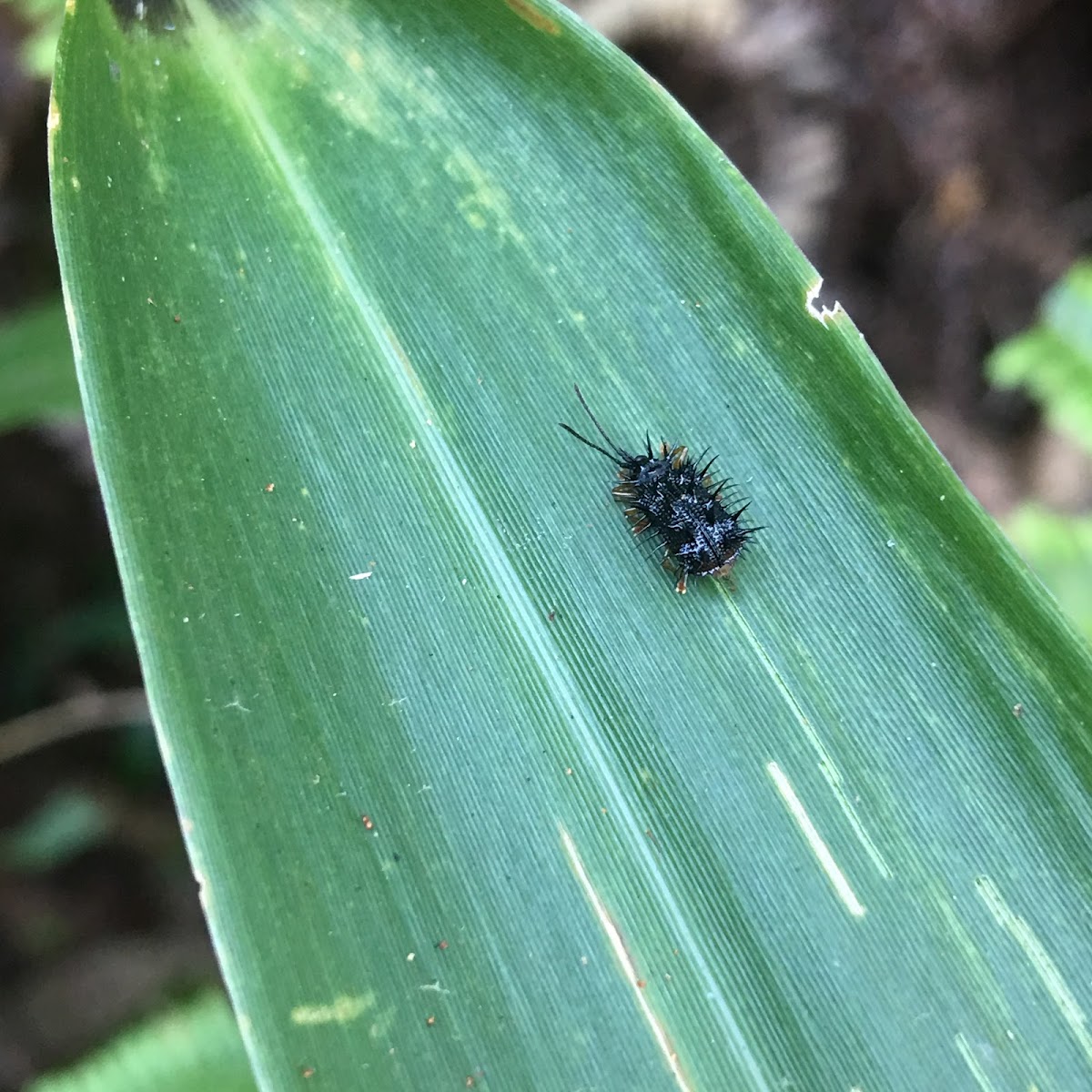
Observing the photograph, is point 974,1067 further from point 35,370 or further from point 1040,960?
point 35,370

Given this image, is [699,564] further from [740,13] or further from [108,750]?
[108,750]

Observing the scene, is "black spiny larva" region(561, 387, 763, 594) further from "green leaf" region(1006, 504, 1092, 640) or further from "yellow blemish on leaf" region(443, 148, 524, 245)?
"green leaf" region(1006, 504, 1092, 640)

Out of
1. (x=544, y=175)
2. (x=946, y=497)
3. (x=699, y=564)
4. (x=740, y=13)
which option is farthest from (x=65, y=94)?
(x=740, y=13)

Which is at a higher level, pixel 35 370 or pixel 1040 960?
pixel 1040 960

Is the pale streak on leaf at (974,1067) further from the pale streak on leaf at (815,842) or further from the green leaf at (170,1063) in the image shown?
the green leaf at (170,1063)

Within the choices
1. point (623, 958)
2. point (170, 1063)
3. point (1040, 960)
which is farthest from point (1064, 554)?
point (170, 1063)
